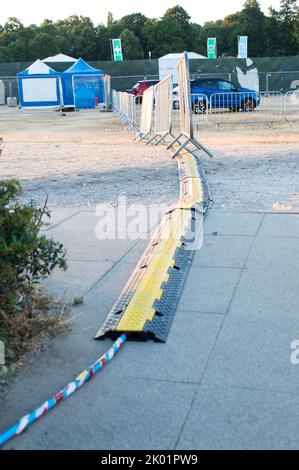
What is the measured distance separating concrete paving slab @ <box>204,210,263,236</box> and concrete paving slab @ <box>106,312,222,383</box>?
2.37 meters

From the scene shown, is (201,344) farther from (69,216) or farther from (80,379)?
(69,216)

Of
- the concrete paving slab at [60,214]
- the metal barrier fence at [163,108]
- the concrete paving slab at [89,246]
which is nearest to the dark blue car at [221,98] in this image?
the metal barrier fence at [163,108]

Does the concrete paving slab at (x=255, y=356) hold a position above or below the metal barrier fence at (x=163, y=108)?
below

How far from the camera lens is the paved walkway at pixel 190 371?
9.59ft

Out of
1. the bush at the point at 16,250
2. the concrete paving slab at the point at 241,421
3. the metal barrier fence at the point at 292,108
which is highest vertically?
the bush at the point at 16,250

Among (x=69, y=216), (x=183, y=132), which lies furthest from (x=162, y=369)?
(x=183, y=132)

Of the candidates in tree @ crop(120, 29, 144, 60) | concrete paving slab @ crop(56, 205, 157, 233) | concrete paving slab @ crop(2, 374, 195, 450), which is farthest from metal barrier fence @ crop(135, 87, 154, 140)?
tree @ crop(120, 29, 144, 60)

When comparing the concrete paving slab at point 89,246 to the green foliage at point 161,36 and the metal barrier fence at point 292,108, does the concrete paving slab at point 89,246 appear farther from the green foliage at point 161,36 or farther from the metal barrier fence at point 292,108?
the green foliage at point 161,36

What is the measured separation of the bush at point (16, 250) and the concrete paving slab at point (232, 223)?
110 inches

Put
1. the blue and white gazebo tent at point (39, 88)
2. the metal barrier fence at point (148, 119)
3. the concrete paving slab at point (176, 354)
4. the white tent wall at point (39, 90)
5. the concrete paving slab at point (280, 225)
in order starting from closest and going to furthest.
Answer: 1. the concrete paving slab at point (176, 354)
2. the concrete paving slab at point (280, 225)
3. the metal barrier fence at point (148, 119)
4. the blue and white gazebo tent at point (39, 88)
5. the white tent wall at point (39, 90)

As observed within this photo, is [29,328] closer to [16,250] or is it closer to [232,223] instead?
[16,250]

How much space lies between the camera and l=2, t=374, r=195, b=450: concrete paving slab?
286 cm

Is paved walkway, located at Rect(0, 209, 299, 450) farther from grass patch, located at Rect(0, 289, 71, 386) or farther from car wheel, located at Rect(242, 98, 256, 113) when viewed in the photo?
car wheel, located at Rect(242, 98, 256, 113)
